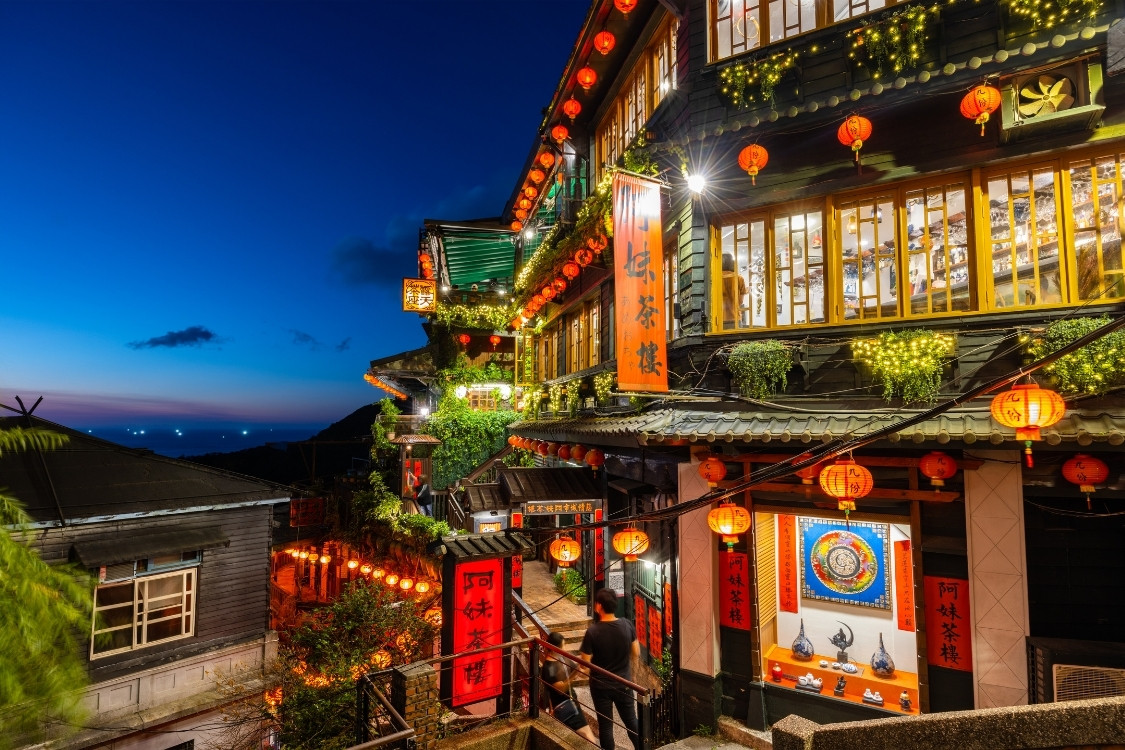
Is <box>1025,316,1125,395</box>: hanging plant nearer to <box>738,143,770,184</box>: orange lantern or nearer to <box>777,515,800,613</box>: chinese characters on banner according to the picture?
<box>738,143,770,184</box>: orange lantern

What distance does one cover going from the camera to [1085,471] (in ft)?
22.5

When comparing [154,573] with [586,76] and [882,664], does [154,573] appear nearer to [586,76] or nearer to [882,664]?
[882,664]

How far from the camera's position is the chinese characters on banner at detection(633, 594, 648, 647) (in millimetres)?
12000

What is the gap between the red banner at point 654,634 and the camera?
1105 centimetres

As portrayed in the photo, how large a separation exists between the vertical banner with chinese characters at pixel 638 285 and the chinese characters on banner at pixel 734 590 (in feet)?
10.5

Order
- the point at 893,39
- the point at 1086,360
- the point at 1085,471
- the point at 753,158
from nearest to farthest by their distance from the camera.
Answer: the point at 1085,471, the point at 1086,360, the point at 893,39, the point at 753,158

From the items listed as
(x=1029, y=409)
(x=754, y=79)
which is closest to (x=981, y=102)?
(x=754, y=79)

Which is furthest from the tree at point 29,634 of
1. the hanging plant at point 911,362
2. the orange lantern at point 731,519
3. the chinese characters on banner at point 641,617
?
the hanging plant at point 911,362

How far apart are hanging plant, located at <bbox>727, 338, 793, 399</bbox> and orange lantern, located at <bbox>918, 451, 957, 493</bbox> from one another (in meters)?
2.27

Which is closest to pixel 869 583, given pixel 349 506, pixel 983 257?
pixel 983 257

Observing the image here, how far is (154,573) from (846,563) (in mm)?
16442

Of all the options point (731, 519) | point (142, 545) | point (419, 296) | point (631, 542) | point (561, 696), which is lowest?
point (561, 696)

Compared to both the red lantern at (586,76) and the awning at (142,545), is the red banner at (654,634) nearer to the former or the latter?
the awning at (142,545)

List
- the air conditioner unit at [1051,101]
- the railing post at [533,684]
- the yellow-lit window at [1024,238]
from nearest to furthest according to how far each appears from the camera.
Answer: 1. the air conditioner unit at [1051,101]
2. the yellow-lit window at [1024,238]
3. the railing post at [533,684]
